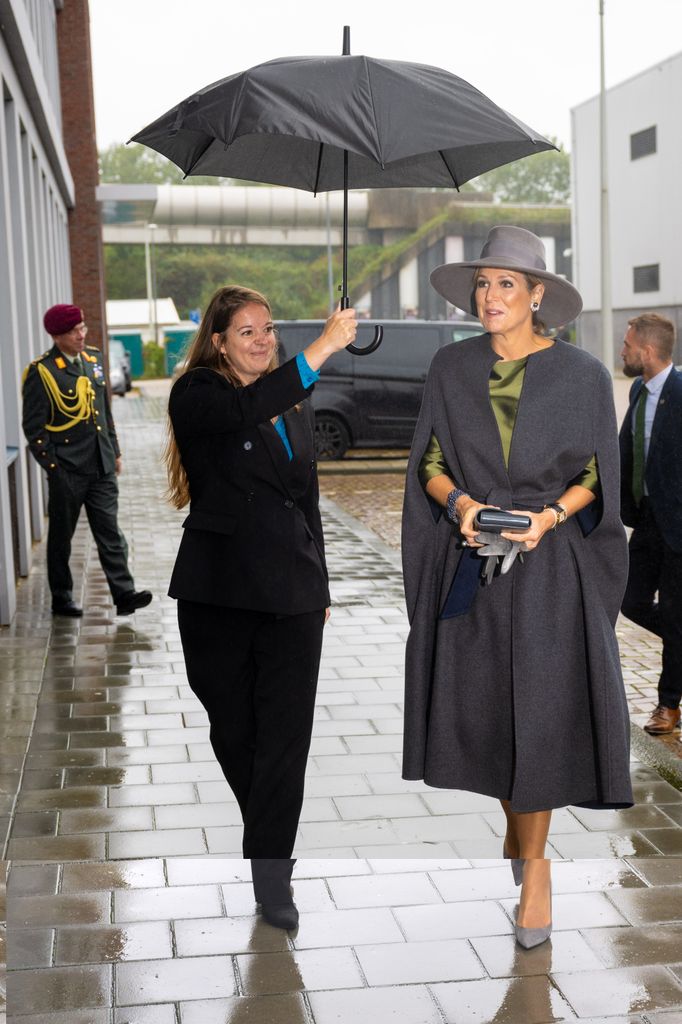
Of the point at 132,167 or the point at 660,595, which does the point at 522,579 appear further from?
the point at 132,167

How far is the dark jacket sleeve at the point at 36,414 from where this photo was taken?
8.43m

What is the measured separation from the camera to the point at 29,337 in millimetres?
12531

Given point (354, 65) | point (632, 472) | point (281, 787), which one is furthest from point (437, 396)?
point (632, 472)

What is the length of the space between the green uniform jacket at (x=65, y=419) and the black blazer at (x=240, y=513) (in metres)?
4.70

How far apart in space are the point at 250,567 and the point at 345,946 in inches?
42.5

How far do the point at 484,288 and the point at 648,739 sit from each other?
2851 mm

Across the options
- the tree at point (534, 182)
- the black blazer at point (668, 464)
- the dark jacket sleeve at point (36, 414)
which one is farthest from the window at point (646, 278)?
the tree at point (534, 182)

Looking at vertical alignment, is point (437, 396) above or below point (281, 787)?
above

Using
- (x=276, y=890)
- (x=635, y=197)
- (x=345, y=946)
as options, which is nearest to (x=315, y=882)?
(x=276, y=890)

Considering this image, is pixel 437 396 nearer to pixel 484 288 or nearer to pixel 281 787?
pixel 484 288

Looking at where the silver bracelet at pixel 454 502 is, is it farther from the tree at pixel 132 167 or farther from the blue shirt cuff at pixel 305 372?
the tree at pixel 132 167

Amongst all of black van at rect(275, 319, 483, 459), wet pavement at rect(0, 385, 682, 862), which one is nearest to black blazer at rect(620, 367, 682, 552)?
wet pavement at rect(0, 385, 682, 862)

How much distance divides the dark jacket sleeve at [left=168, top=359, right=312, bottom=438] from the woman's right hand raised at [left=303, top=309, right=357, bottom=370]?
0.07 meters

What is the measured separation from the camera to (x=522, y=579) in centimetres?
381
